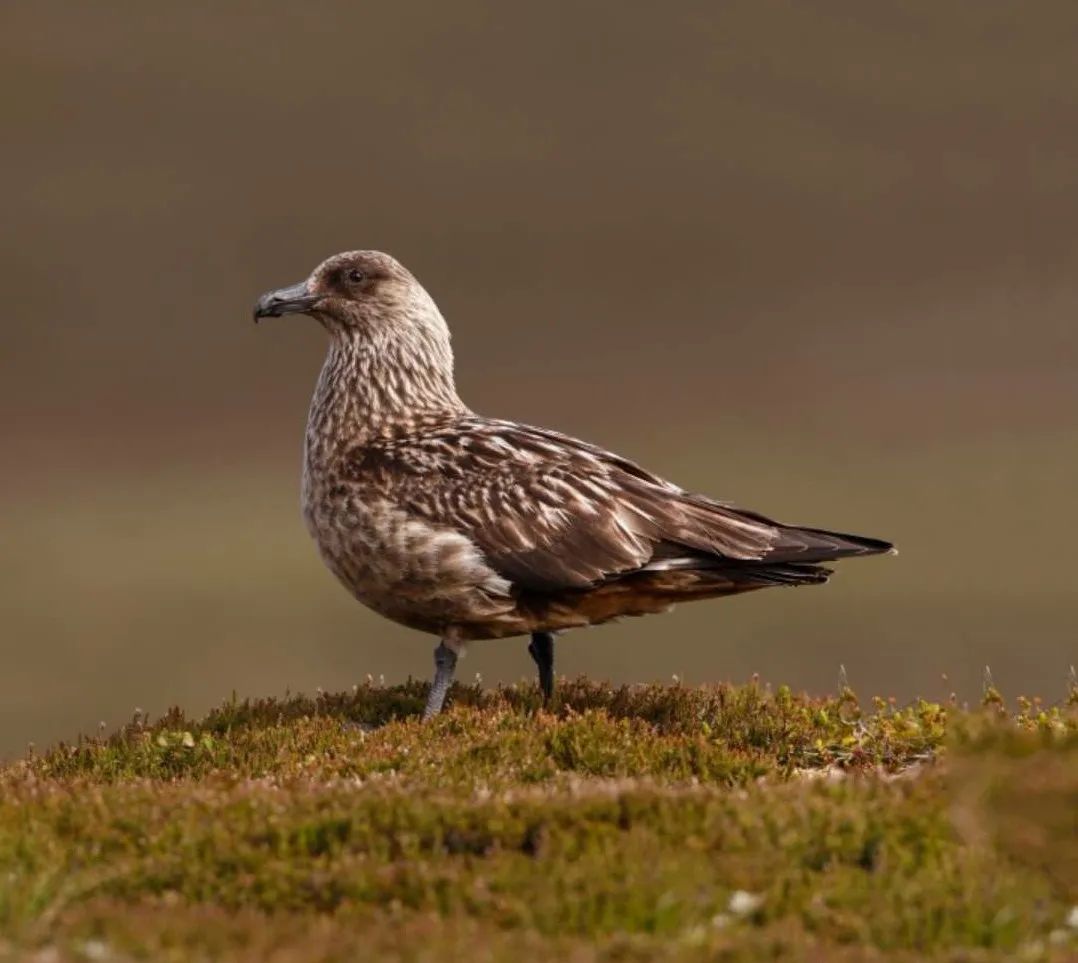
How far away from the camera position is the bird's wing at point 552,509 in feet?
39.0

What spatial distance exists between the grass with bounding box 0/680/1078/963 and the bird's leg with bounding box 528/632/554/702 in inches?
106

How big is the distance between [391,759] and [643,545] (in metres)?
2.46

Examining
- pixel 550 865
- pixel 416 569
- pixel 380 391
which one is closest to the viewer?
pixel 550 865

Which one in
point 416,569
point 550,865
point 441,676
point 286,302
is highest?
point 286,302

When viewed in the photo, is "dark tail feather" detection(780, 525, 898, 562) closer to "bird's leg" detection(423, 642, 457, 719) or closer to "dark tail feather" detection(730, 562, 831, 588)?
"dark tail feather" detection(730, 562, 831, 588)

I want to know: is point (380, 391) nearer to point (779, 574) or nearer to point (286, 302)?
point (286, 302)

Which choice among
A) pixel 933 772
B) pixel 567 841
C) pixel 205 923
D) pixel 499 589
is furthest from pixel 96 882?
pixel 499 589

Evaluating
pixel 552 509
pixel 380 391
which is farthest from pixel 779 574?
pixel 380 391

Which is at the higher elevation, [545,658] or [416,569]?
[416,569]

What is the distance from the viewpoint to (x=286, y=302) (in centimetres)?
1359

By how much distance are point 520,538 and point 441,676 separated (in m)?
1.08

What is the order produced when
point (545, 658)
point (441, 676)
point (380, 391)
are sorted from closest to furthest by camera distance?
point (441, 676), point (545, 658), point (380, 391)

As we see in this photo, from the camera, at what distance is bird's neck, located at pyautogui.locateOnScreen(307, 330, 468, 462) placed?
13000mm

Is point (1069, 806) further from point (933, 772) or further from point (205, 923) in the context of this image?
point (205, 923)
